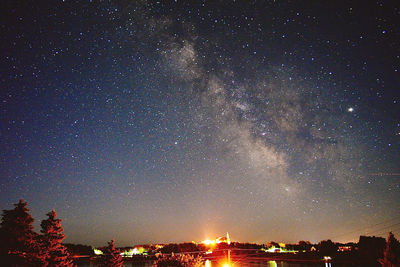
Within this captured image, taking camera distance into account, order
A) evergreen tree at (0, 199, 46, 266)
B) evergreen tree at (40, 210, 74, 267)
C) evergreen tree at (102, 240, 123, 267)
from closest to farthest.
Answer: evergreen tree at (0, 199, 46, 266) → evergreen tree at (40, 210, 74, 267) → evergreen tree at (102, 240, 123, 267)

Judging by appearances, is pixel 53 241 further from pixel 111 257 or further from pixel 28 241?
pixel 111 257

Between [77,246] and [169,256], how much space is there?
119762 millimetres

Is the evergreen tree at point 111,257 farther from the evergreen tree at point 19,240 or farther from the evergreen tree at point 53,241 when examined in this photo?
the evergreen tree at point 19,240

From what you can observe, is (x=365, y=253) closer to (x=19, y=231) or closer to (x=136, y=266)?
(x=19, y=231)

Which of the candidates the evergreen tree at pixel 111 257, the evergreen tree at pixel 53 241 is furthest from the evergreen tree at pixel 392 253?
the evergreen tree at pixel 111 257

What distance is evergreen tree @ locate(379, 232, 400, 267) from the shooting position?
14539 millimetres

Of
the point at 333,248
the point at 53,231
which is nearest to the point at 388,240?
the point at 53,231

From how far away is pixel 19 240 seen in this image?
55.6 feet

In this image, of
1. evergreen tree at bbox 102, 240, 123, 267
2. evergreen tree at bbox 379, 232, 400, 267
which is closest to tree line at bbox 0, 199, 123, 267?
evergreen tree at bbox 102, 240, 123, 267

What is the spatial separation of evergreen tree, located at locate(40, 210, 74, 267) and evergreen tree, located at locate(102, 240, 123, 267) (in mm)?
6532

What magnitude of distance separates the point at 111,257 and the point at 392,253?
73.2ft

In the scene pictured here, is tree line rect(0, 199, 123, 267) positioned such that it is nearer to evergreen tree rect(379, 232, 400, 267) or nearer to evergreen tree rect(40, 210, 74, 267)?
evergreen tree rect(40, 210, 74, 267)

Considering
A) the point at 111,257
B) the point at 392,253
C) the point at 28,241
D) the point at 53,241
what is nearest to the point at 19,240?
the point at 28,241

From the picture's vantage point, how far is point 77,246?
110438 millimetres
